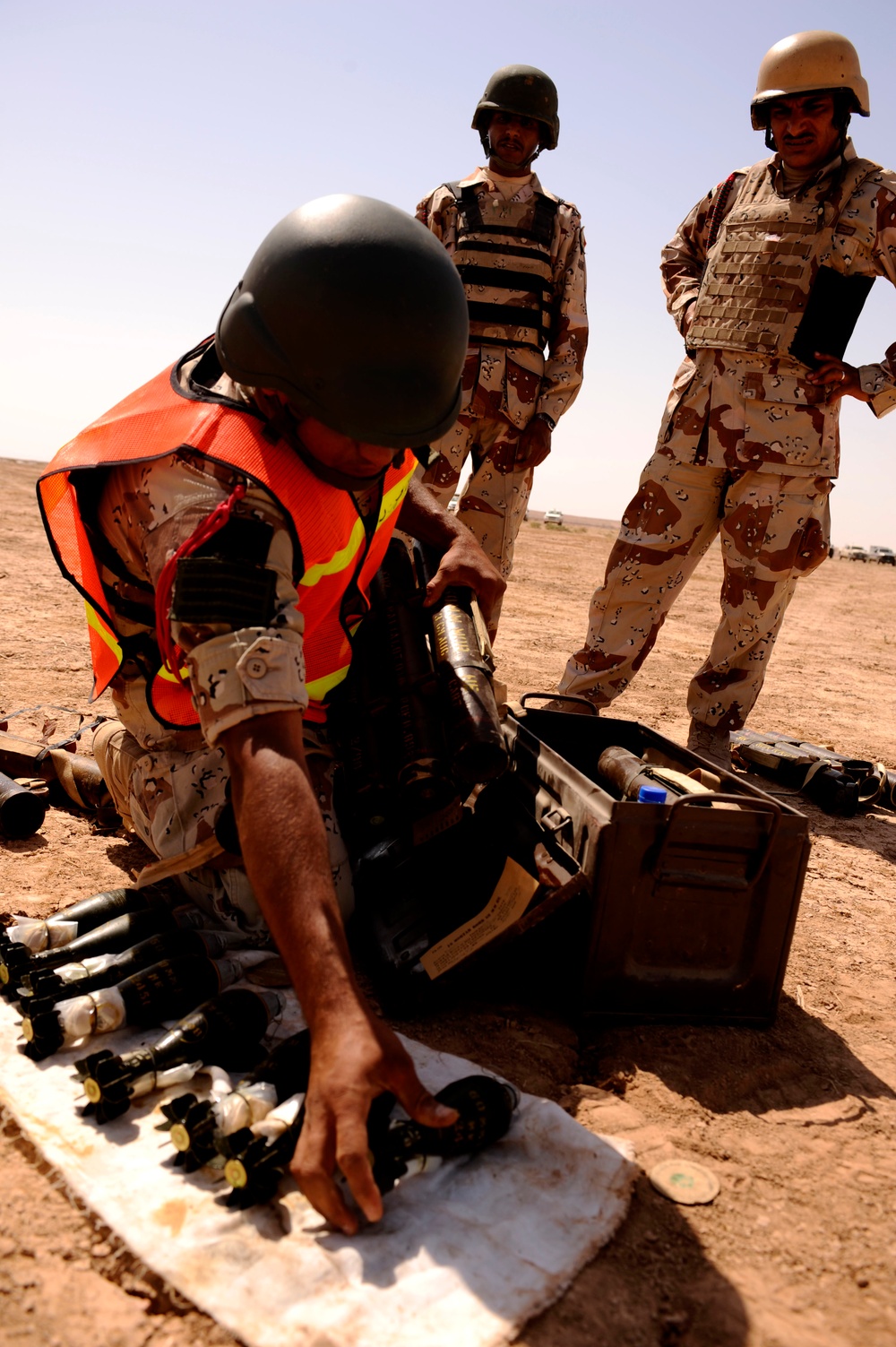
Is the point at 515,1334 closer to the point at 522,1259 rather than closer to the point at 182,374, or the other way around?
the point at 522,1259

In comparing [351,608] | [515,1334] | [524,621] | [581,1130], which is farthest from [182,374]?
[524,621]

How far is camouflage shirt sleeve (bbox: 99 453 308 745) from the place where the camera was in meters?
1.98

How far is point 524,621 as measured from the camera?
895cm

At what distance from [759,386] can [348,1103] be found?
13.0ft

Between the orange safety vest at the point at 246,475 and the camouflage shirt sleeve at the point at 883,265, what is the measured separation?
99.4 inches

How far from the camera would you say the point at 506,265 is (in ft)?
16.6

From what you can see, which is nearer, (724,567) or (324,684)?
(324,684)

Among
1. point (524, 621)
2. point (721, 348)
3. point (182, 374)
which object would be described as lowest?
point (524, 621)

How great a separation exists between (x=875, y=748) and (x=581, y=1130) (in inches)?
175

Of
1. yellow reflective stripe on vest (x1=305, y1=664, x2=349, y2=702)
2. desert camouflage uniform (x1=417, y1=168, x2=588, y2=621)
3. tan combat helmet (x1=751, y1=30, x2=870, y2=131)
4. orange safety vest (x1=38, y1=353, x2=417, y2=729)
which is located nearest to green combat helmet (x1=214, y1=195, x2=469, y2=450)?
orange safety vest (x1=38, y1=353, x2=417, y2=729)

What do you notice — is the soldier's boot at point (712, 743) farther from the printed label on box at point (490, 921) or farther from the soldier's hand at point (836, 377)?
the printed label on box at point (490, 921)

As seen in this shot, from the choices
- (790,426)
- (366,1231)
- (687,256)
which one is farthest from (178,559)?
(687,256)

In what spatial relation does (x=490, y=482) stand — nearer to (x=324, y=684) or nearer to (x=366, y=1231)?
(x=324, y=684)

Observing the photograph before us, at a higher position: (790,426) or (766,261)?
(766,261)
